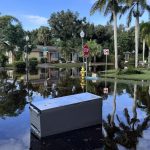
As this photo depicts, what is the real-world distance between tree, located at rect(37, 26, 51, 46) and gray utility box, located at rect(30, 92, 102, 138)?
9431cm

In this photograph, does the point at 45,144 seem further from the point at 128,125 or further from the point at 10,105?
the point at 10,105

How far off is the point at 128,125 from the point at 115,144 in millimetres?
2512

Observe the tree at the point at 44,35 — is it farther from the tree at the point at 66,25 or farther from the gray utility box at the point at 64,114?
the gray utility box at the point at 64,114

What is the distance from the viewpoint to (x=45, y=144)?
9734 millimetres

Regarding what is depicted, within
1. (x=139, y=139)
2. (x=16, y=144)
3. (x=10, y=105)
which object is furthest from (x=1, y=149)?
(x=10, y=105)

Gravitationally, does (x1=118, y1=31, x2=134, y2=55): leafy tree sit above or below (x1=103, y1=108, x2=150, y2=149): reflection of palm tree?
above

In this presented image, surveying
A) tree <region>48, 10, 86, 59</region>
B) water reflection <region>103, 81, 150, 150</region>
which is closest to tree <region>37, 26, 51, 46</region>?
tree <region>48, 10, 86, 59</region>

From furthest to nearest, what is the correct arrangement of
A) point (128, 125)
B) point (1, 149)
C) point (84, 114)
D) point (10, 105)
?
point (10, 105) → point (128, 125) → point (84, 114) → point (1, 149)

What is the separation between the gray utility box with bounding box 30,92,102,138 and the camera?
1012 cm

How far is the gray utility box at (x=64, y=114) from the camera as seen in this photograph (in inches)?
399

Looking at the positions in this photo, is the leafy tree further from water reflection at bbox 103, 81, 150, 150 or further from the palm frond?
water reflection at bbox 103, 81, 150, 150

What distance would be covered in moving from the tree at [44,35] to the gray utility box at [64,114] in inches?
3713

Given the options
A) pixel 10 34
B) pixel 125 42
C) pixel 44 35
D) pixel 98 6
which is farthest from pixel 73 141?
pixel 44 35

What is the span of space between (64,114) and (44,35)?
3832 inches
